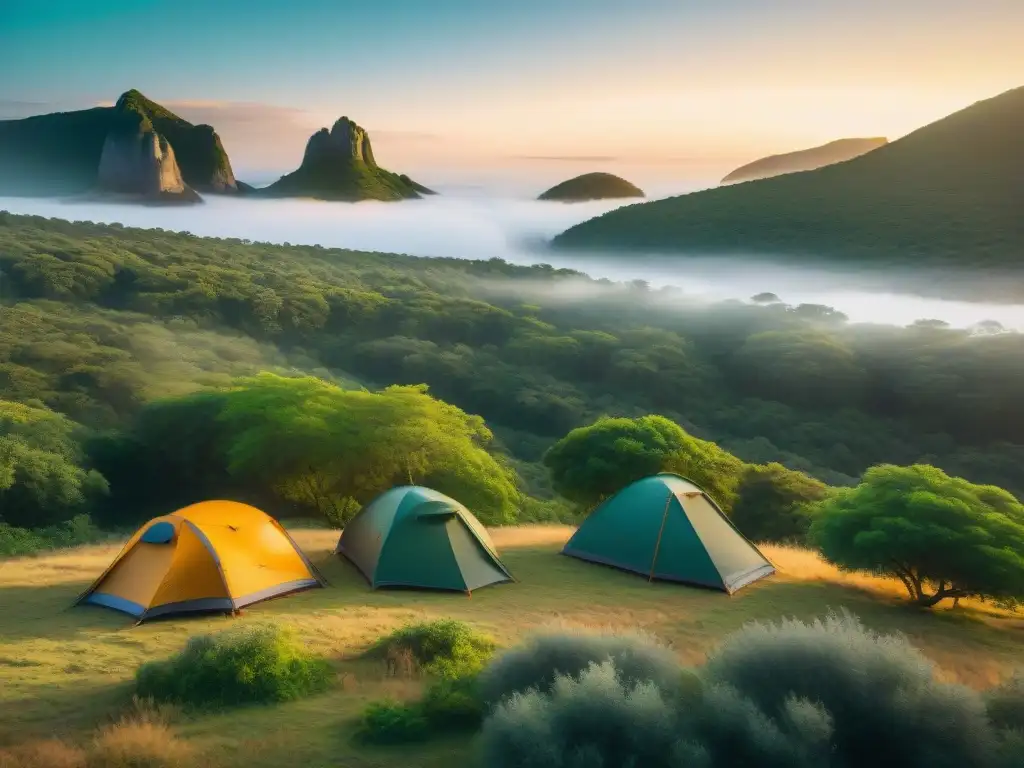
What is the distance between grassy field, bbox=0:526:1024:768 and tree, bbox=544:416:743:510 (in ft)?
18.8

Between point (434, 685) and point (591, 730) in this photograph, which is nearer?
point (591, 730)

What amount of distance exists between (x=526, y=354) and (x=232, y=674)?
277 ft

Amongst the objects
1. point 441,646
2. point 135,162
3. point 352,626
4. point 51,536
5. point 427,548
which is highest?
point 135,162

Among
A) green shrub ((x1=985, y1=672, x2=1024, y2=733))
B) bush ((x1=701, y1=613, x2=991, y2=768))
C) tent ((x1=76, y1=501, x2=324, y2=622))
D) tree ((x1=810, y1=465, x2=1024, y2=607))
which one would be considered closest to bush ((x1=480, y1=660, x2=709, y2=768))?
bush ((x1=701, y1=613, x2=991, y2=768))

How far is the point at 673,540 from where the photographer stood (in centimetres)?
1844

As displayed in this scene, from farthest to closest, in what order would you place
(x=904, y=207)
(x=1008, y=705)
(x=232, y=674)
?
(x=904, y=207)
(x=232, y=674)
(x=1008, y=705)

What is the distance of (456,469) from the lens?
28.7 meters

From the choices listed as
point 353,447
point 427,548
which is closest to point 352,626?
point 427,548

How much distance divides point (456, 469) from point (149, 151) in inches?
5312

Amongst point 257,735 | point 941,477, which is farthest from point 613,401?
point 257,735

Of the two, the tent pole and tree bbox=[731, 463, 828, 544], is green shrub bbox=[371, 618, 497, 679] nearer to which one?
the tent pole

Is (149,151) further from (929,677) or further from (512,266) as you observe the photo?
(929,677)

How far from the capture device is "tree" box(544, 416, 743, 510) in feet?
92.6

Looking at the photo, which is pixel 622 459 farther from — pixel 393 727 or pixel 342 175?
pixel 342 175
